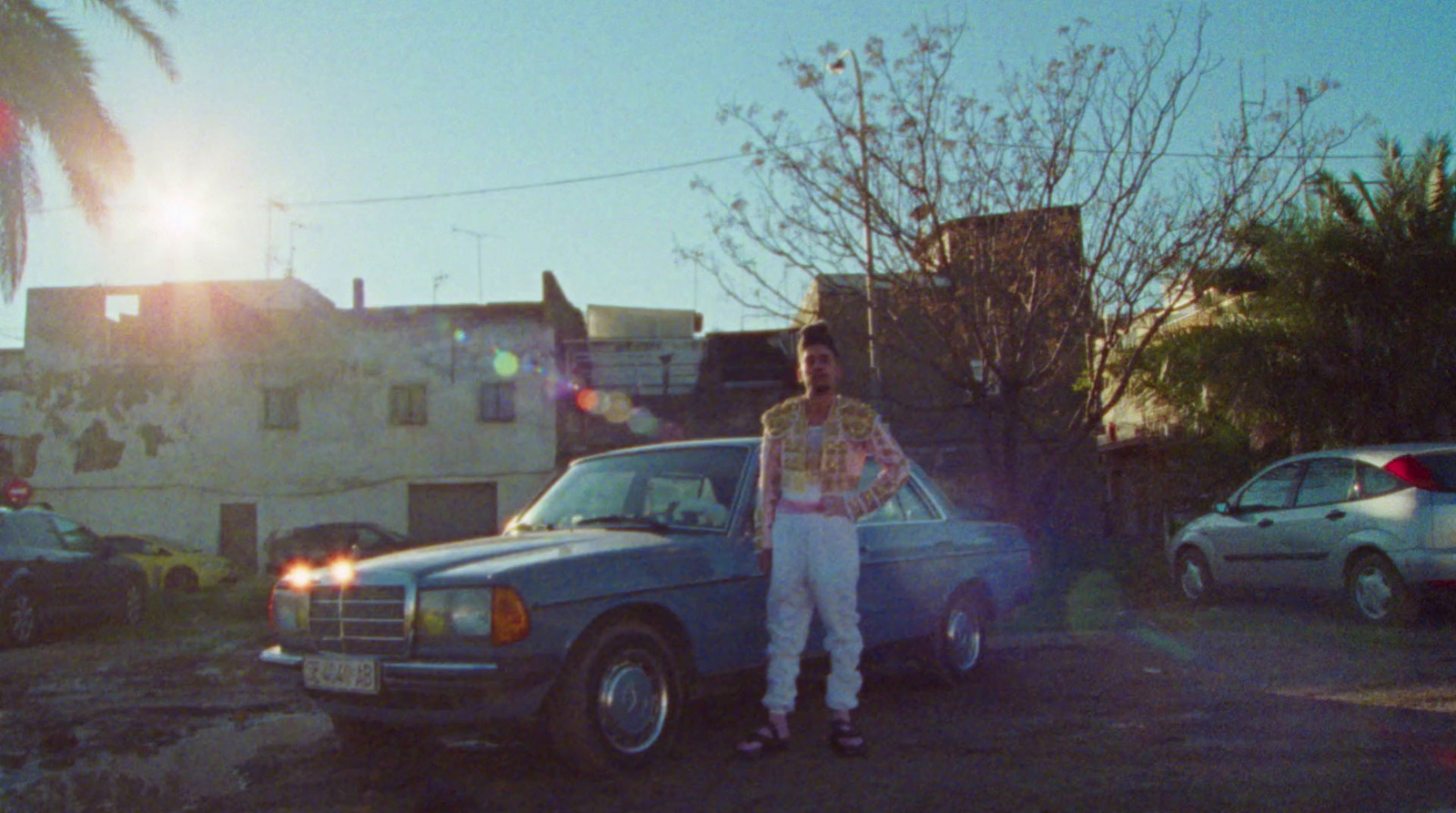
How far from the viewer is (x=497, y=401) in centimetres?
2980

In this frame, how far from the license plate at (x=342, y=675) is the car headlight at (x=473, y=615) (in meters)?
0.26

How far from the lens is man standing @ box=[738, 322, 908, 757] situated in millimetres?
4883

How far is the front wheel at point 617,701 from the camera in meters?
4.49

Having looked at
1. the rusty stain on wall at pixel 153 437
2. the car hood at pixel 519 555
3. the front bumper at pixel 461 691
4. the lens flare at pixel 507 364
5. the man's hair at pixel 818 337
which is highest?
the lens flare at pixel 507 364

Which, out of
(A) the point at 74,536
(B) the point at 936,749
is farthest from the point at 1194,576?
(A) the point at 74,536

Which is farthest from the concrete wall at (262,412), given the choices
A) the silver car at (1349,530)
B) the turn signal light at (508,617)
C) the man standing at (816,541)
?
the turn signal light at (508,617)

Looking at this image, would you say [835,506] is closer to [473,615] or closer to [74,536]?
[473,615]

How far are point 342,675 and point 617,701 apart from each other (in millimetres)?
A: 1114

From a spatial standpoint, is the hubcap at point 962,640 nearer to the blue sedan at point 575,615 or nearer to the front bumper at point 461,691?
the blue sedan at point 575,615

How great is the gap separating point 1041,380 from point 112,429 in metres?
25.3

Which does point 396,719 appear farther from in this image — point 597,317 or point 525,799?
point 597,317

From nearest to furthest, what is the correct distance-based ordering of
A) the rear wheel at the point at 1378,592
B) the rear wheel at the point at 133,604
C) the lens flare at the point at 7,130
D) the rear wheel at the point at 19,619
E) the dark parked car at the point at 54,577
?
the rear wheel at the point at 1378,592
the rear wheel at the point at 19,619
the dark parked car at the point at 54,577
the rear wheel at the point at 133,604
the lens flare at the point at 7,130

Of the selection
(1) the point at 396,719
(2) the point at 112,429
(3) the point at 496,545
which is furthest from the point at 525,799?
(2) the point at 112,429

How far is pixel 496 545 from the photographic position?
5.18 metres
